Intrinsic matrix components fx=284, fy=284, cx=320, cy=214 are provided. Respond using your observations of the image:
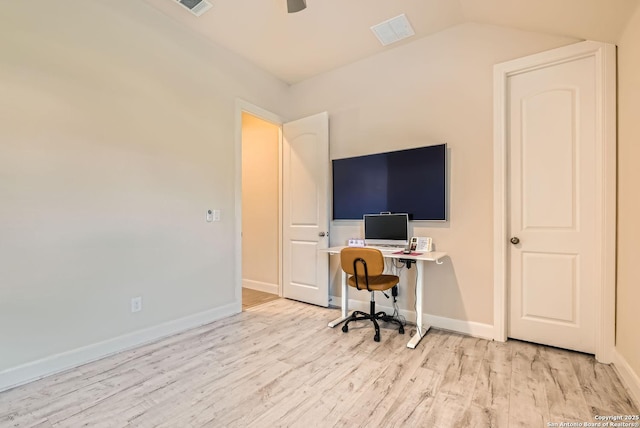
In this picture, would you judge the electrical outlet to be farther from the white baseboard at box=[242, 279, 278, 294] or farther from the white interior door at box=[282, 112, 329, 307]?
the white baseboard at box=[242, 279, 278, 294]

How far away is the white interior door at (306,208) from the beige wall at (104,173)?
942 mm

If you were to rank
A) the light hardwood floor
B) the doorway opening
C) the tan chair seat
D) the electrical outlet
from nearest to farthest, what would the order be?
the light hardwood floor
the electrical outlet
the tan chair seat
the doorway opening

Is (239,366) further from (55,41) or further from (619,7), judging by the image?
(619,7)

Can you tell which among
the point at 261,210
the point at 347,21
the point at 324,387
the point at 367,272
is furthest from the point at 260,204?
the point at 324,387

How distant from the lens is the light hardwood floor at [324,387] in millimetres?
1628

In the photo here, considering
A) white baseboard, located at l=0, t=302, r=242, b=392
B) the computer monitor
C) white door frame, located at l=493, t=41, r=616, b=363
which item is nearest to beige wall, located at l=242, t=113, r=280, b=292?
white baseboard, located at l=0, t=302, r=242, b=392

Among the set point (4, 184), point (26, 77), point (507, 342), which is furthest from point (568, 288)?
point (26, 77)

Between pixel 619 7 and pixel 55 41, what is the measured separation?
3.95 metres

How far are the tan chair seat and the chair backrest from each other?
0.25ft

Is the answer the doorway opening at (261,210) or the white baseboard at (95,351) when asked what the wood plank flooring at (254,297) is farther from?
the white baseboard at (95,351)

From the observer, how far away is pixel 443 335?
278cm

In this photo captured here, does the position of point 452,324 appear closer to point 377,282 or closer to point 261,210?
point 377,282

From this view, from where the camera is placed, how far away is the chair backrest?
2.62 metres

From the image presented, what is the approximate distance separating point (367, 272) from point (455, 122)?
174cm
